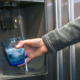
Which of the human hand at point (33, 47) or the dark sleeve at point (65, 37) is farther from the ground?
the dark sleeve at point (65, 37)

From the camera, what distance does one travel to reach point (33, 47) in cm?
64

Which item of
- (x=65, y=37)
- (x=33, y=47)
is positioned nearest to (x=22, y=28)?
(x=33, y=47)

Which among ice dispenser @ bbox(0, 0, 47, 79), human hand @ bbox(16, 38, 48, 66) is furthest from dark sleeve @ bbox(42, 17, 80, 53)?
ice dispenser @ bbox(0, 0, 47, 79)

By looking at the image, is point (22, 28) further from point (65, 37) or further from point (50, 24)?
point (65, 37)

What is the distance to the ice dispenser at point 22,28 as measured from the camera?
68cm

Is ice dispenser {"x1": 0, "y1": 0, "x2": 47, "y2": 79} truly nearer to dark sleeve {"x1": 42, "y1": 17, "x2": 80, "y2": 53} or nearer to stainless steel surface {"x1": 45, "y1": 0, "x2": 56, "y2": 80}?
stainless steel surface {"x1": 45, "y1": 0, "x2": 56, "y2": 80}

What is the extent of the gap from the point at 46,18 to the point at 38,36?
0.11 m

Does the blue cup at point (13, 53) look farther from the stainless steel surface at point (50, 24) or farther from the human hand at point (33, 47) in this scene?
the stainless steel surface at point (50, 24)

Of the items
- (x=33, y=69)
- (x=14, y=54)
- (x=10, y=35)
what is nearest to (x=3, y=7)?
(x=10, y=35)

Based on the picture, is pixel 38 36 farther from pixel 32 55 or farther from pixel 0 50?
pixel 0 50

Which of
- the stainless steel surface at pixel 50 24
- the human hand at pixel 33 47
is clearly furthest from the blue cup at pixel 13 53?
the stainless steel surface at pixel 50 24

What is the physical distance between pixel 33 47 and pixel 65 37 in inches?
7.8

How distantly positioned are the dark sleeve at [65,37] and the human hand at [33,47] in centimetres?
5

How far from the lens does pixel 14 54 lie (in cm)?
62
